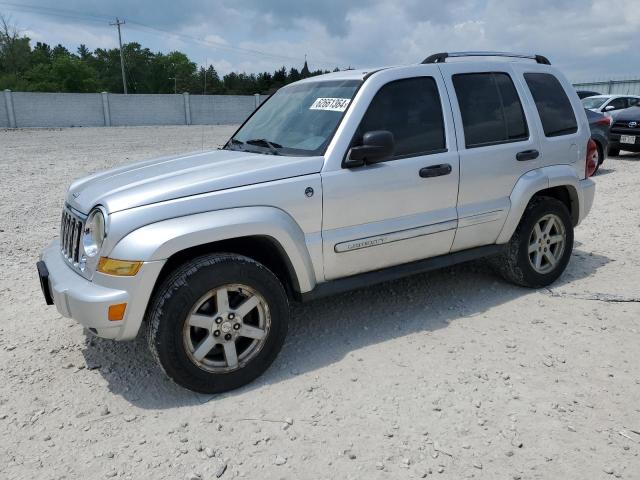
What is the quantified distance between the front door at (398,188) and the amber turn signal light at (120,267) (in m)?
1.18

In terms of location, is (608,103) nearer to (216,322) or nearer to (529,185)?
(529,185)

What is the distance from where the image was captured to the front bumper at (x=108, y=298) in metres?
2.79

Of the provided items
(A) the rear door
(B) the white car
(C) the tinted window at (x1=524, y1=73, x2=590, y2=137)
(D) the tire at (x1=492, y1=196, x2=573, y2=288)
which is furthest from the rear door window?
(B) the white car

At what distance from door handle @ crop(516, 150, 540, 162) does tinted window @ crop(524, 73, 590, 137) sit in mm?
252

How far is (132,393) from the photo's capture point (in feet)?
10.4

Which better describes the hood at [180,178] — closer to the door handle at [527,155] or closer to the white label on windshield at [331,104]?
the white label on windshield at [331,104]

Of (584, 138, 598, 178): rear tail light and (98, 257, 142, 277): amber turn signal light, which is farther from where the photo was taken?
(584, 138, 598, 178): rear tail light

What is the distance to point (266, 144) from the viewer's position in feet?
12.5

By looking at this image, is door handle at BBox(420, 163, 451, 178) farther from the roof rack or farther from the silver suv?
the roof rack

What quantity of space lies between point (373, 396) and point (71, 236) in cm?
213

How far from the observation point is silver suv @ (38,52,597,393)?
9.52 feet

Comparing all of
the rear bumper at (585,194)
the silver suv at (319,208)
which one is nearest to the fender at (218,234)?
the silver suv at (319,208)

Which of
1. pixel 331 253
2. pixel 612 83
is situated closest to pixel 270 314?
pixel 331 253

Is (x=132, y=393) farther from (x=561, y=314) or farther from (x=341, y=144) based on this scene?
(x=561, y=314)
